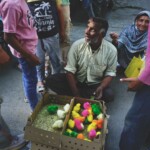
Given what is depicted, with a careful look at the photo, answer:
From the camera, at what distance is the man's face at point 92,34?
229 centimetres

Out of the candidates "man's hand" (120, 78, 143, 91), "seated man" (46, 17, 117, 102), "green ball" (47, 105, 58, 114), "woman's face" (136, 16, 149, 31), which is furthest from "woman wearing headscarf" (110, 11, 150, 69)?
"man's hand" (120, 78, 143, 91)

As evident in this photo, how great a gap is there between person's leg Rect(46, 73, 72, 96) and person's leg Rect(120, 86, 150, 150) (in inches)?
37.5

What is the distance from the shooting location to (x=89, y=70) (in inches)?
99.1

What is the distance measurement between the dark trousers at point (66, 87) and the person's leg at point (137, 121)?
78 cm

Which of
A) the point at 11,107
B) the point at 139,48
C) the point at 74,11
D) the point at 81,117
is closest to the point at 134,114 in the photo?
the point at 81,117

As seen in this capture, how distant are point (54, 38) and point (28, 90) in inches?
24.7

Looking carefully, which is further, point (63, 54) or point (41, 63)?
point (63, 54)

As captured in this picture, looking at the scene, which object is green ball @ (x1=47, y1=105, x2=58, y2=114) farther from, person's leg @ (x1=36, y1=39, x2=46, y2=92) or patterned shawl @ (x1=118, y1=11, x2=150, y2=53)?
patterned shawl @ (x1=118, y1=11, x2=150, y2=53)

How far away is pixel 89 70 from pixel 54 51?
398 millimetres

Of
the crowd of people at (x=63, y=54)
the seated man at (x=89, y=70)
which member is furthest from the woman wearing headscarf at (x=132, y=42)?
the seated man at (x=89, y=70)

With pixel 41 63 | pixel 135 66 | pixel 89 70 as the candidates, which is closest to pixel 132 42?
pixel 135 66

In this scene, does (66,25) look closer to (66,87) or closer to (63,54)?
(63,54)

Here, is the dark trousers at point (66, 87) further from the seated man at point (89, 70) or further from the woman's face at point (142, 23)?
the woman's face at point (142, 23)

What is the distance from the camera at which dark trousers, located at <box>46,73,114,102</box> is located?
2531 mm
